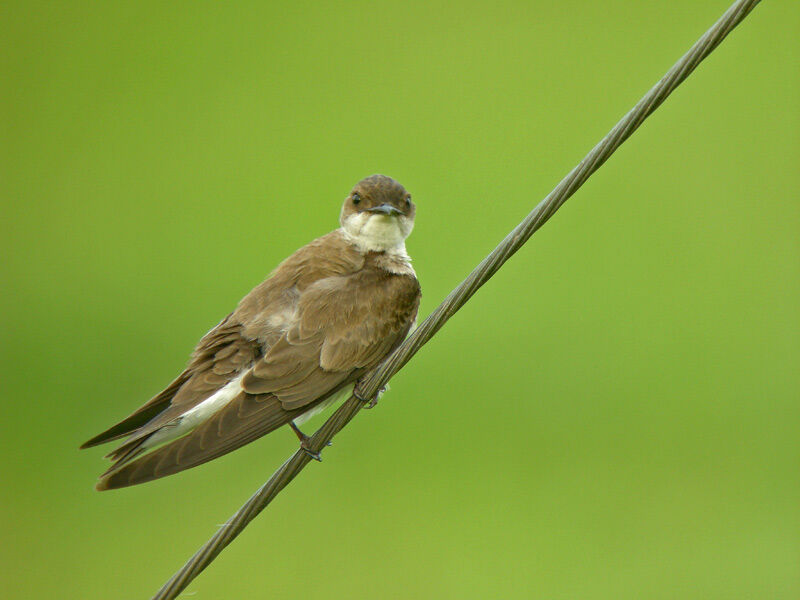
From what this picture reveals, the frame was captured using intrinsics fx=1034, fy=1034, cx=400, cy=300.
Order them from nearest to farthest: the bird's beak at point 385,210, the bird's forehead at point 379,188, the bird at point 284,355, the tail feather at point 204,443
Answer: the tail feather at point 204,443, the bird at point 284,355, the bird's beak at point 385,210, the bird's forehead at point 379,188

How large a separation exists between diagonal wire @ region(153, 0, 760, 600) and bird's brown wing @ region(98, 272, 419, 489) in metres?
0.53

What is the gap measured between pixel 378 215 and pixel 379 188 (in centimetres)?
20

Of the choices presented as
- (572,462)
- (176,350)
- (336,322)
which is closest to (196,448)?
(336,322)

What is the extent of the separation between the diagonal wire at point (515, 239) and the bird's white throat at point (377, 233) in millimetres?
1250

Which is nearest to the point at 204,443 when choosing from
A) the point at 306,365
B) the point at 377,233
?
the point at 306,365

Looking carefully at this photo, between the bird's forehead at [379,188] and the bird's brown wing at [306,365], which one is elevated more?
the bird's forehead at [379,188]

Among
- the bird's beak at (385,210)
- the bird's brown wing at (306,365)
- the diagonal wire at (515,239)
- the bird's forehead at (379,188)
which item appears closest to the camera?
the diagonal wire at (515,239)

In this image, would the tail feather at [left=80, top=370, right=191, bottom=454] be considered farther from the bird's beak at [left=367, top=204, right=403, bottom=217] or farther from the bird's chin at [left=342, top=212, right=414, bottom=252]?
the bird's beak at [left=367, top=204, right=403, bottom=217]

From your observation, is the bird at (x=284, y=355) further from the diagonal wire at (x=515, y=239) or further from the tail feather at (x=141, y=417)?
the diagonal wire at (x=515, y=239)

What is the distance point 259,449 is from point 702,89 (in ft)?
22.7

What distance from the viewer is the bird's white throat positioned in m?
4.83

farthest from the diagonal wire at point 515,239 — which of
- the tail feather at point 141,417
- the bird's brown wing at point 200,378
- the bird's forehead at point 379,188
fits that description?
the bird's forehead at point 379,188

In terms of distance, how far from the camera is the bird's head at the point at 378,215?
4836mm

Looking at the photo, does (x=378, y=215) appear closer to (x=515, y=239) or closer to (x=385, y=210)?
(x=385, y=210)
